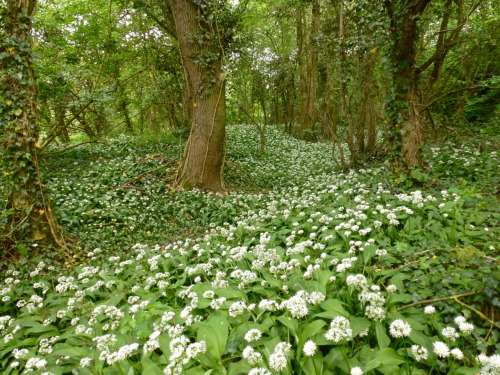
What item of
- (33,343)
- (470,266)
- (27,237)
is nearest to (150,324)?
(33,343)

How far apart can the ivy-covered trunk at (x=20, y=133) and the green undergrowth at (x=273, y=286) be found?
78 centimetres

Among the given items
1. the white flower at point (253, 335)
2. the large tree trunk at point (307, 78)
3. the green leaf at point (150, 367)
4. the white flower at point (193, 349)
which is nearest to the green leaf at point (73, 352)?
the green leaf at point (150, 367)

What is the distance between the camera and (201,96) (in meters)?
7.41

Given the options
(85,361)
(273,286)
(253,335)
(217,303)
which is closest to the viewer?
(253,335)

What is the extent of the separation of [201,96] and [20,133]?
162 inches

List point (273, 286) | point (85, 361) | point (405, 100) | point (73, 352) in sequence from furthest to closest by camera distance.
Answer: point (405, 100) → point (273, 286) → point (73, 352) → point (85, 361)

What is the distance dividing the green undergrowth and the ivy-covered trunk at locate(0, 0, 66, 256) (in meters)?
0.78

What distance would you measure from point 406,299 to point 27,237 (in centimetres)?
562

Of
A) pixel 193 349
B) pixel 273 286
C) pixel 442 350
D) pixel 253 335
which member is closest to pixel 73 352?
pixel 193 349

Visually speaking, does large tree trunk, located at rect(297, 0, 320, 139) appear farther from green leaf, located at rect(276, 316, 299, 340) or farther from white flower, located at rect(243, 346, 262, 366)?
white flower, located at rect(243, 346, 262, 366)

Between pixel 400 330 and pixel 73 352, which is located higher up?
pixel 400 330

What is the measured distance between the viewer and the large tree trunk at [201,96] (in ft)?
23.7

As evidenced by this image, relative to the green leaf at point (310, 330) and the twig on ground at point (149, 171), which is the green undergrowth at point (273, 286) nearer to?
the green leaf at point (310, 330)

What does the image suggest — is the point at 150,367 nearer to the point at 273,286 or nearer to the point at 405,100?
the point at 273,286
